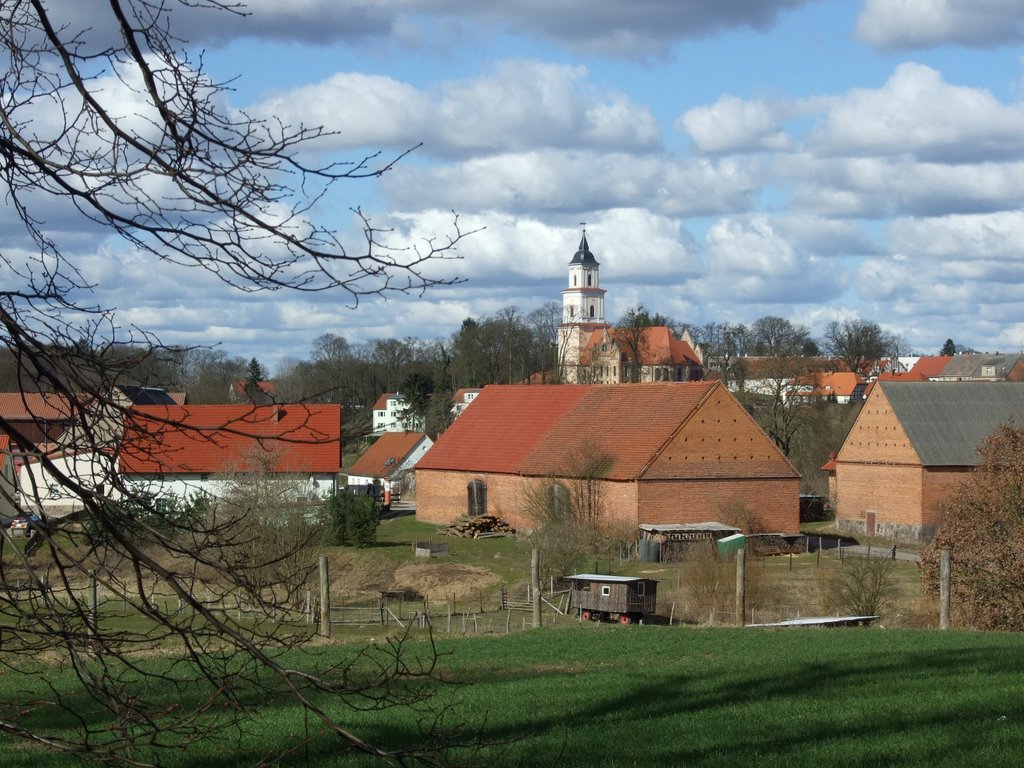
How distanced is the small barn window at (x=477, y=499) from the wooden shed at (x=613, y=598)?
77.2 ft

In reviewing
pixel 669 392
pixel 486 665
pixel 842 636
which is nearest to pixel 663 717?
pixel 486 665

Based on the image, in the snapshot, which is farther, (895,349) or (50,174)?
(895,349)

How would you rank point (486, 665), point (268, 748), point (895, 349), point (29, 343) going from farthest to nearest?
point (895, 349)
point (486, 665)
point (268, 748)
point (29, 343)

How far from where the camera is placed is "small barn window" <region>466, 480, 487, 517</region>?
178ft

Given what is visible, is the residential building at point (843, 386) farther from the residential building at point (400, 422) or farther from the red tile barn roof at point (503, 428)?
the residential building at point (400, 422)

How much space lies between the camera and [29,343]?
537 centimetres

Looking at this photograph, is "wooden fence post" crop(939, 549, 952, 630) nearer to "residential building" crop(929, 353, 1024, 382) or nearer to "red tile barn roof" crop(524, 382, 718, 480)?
"red tile barn roof" crop(524, 382, 718, 480)

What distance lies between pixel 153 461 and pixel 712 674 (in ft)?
30.9

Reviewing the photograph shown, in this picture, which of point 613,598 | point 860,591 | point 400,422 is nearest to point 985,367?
point 860,591

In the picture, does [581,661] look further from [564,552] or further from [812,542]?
[812,542]

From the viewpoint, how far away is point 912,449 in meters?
53.7

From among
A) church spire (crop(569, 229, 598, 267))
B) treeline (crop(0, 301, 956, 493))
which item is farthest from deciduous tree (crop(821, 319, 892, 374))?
church spire (crop(569, 229, 598, 267))

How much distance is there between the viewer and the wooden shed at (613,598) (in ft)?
97.4

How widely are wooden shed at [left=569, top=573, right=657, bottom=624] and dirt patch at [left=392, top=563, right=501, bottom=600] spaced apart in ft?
22.5
